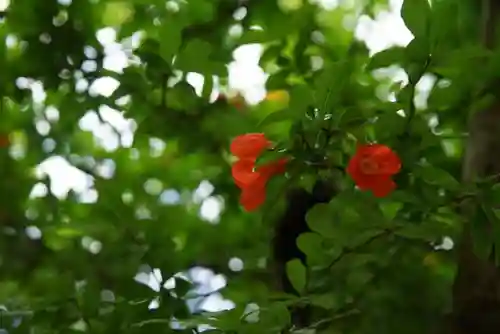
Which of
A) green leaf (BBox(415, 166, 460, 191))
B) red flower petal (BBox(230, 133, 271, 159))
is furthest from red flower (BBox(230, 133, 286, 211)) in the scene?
green leaf (BBox(415, 166, 460, 191))

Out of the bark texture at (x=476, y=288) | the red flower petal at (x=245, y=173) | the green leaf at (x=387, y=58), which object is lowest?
the bark texture at (x=476, y=288)

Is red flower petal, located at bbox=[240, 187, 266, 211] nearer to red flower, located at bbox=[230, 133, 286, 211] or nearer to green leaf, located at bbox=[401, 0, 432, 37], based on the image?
red flower, located at bbox=[230, 133, 286, 211]

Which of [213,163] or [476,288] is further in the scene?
[213,163]

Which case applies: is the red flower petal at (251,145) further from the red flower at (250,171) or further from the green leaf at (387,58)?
the green leaf at (387,58)

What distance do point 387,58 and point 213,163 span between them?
0.34 meters

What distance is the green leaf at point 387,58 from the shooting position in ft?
1.72

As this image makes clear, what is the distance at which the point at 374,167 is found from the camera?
21.2 inches

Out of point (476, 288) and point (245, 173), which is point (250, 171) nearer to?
point (245, 173)

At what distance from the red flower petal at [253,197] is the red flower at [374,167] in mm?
67

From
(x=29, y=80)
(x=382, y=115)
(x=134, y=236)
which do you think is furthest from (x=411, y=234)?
(x=29, y=80)

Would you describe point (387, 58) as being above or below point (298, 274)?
above

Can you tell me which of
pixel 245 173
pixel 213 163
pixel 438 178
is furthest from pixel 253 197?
pixel 213 163

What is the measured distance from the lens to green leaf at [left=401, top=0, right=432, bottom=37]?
509 mm

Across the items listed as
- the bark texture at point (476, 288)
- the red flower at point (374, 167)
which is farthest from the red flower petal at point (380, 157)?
the bark texture at point (476, 288)
